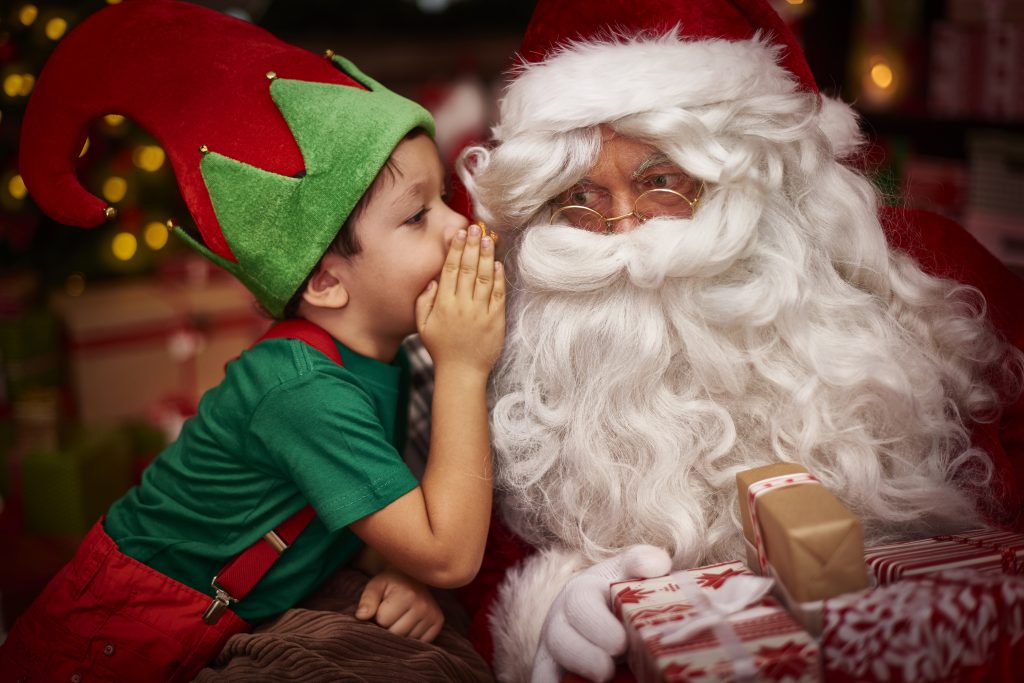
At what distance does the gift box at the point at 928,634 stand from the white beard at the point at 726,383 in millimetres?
263

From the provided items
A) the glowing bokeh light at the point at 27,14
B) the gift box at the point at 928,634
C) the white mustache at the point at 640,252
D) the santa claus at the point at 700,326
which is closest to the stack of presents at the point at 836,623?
the gift box at the point at 928,634

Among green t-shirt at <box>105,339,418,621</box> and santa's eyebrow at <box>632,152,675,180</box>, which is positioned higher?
santa's eyebrow at <box>632,152,675,180</box>

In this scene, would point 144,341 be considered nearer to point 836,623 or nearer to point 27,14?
point 27,14

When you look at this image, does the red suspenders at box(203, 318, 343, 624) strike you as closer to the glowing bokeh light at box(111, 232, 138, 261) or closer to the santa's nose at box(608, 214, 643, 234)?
the santa's nose at box(608, 214, 643, 234)

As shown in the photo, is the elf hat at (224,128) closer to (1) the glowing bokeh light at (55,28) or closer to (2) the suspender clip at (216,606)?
(2) the suspender clip at (216,606)

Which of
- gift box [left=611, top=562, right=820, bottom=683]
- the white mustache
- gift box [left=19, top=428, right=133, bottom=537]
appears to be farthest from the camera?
gift box [left=19, top=428, right=133, bottom=537]

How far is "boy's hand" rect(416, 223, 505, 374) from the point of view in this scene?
1321 millimetres

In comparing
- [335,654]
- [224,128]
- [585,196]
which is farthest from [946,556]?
[224,128]

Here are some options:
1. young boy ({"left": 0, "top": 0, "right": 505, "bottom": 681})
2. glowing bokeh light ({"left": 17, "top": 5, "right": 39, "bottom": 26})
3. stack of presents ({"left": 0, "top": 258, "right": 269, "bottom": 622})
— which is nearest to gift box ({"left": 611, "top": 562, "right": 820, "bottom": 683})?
young boy ({"left": 0, "top": 0, "right": 505, "bottom": 681})

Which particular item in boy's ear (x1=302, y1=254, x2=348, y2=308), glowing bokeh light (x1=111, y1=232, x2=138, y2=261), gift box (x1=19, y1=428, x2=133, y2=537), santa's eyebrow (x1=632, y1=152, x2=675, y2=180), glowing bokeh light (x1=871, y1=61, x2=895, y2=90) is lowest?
gift box (x1=19, y1=428, x2=133, y2=537)

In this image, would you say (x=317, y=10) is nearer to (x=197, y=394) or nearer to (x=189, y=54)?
(x=197, y=394)

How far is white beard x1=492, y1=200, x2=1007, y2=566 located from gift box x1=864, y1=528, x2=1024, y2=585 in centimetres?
10

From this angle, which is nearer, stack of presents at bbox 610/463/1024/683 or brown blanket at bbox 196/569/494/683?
stack of presents at bbox 610/463/1024/683

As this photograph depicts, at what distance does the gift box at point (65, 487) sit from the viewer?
2.39 m
